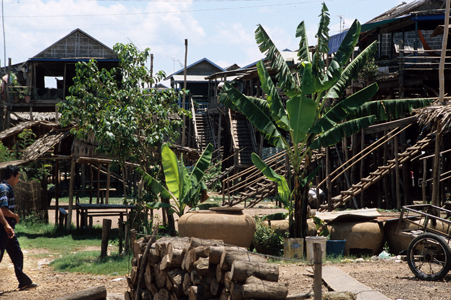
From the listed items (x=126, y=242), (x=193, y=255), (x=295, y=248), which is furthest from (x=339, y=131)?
(x=193, y=255)

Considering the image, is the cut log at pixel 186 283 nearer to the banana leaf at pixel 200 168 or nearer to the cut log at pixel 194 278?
the cut log at pixel 194 278

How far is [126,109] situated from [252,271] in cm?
639

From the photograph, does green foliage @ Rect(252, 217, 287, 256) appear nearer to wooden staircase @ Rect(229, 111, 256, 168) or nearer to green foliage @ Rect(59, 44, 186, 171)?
green foliage @ Rect(59, 44, 186, 171)

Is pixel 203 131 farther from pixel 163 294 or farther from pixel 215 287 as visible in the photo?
pixel 215 287

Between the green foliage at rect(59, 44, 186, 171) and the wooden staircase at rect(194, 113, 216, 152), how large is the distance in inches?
757

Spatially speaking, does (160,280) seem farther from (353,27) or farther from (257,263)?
(353,27)

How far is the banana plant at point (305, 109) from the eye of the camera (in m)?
10.3

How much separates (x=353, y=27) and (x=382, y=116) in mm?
2145

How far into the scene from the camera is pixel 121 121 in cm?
1094

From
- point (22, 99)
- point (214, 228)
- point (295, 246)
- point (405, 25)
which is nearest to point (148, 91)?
point (214, 228)

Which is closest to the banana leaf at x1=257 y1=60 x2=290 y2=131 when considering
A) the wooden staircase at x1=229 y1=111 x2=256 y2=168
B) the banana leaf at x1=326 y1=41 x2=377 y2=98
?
the banana leaf at x1=326 y1=41 x2=377 y2=98

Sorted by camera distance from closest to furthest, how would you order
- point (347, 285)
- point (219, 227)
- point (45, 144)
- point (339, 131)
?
point (347, 285)
point (219, 227)
point (339, 131)
point (45, 144)

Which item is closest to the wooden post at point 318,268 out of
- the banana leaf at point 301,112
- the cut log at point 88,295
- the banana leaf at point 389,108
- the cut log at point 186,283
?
the cut log at point 186,283

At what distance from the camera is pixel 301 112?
10203 mm
